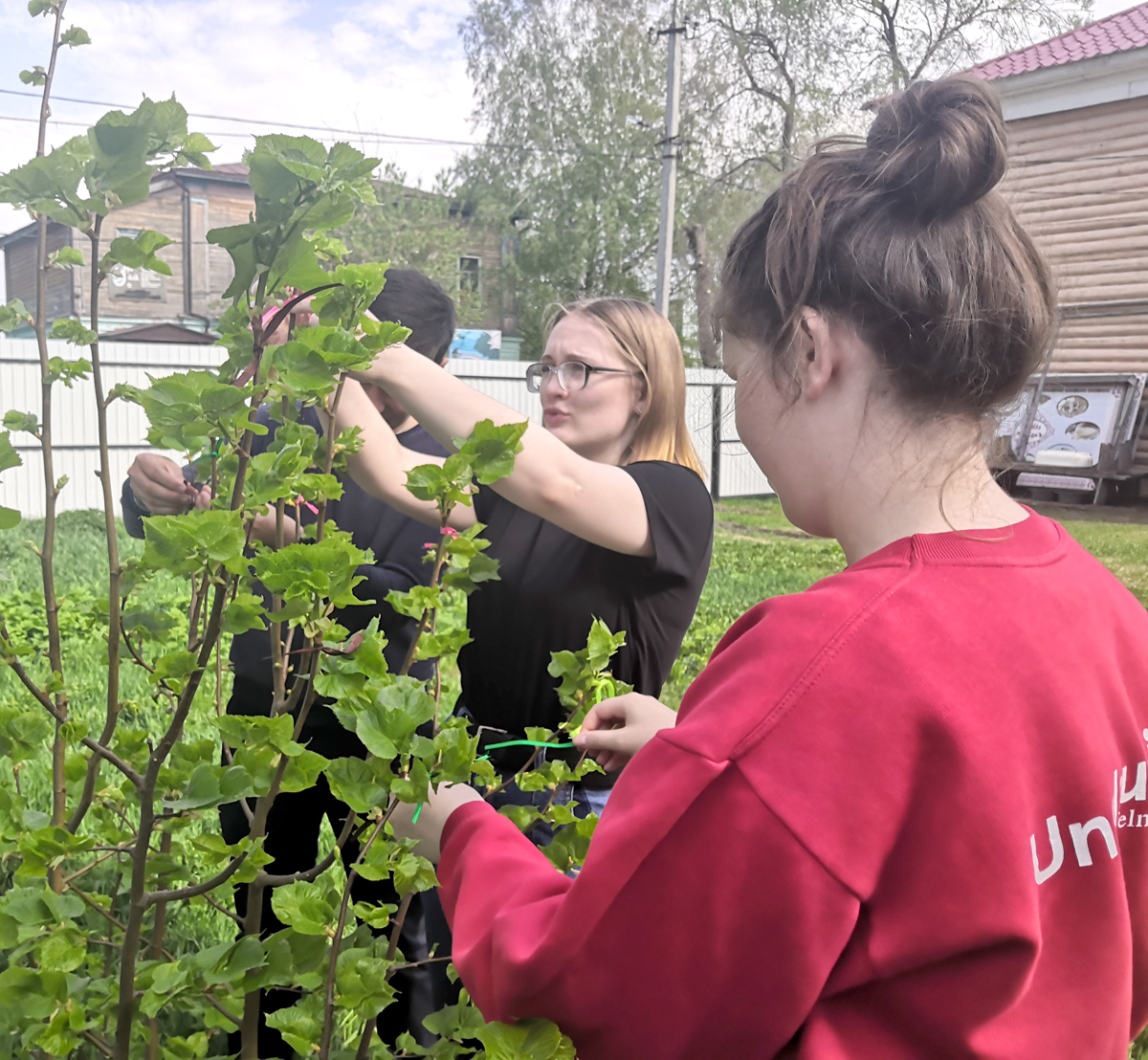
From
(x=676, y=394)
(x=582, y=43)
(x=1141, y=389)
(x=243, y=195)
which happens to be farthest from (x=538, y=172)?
(x=676, y=394)

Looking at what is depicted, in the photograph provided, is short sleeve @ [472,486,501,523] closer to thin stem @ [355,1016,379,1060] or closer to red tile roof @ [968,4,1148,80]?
thin stem @ [355,1016,379,1060]

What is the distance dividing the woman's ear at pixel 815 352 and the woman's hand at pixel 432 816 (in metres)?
0.57

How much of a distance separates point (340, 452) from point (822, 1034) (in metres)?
0.87

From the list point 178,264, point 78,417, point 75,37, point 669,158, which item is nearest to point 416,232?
point 178,264

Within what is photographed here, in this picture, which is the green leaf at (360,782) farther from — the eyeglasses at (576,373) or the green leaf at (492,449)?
the eyeglasses at (576,373)

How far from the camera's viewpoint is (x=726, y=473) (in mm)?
16281

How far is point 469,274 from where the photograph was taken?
102 feet

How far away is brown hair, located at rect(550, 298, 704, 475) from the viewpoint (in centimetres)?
215

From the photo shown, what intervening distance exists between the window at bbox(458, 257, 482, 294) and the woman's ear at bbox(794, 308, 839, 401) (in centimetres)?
2770

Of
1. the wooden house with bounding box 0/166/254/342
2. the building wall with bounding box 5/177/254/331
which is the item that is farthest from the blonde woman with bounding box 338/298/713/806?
the building wall with bounding box 5/177/254/331

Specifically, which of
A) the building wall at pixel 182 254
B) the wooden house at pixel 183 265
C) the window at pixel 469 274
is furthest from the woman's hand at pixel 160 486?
the building wall at pixel 182 254

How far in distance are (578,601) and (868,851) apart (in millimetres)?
1200

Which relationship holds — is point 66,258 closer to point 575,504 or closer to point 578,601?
point 575,504

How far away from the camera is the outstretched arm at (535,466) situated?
1458 millimetres
